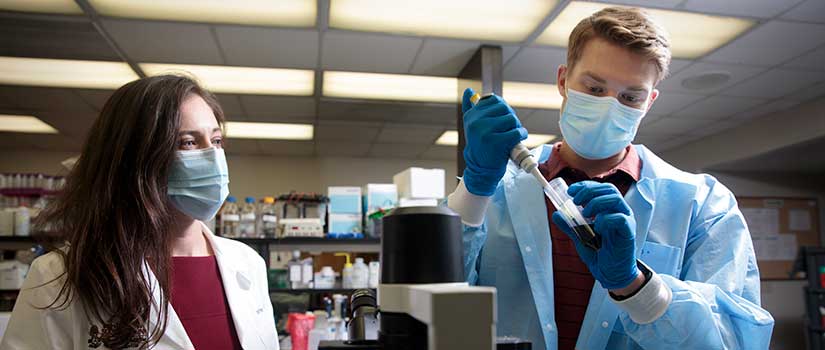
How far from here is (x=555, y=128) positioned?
19.5 feet

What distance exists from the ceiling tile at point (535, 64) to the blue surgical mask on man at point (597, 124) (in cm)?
266

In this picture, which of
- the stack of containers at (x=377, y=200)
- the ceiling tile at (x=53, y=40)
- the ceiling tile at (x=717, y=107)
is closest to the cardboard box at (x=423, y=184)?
the stack of containers at (x=377, y=200)

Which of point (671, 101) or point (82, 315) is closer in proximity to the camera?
point (82, 315)

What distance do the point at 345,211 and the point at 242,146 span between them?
12.2 feet

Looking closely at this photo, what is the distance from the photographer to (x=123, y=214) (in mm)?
1023

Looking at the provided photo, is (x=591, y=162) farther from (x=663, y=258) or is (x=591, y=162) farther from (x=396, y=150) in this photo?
(x=396, y=150)

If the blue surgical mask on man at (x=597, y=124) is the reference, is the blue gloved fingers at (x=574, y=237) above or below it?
below

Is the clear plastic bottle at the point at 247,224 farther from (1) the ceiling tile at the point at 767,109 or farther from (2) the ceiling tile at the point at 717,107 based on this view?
(1) the ceiling tile at the point at 767,109

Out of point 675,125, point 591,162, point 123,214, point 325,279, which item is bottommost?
point 325,279

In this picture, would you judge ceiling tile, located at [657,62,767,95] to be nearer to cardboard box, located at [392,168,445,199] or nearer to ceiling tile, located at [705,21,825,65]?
ceiling tile, located at [705,21,825,65]

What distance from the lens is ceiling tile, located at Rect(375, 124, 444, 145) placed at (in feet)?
19.4

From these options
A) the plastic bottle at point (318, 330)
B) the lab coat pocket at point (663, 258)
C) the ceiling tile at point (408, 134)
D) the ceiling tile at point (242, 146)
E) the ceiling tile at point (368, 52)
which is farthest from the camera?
the ceiling tile at point (242, 146)

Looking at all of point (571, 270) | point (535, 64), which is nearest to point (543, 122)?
point (535, 64)

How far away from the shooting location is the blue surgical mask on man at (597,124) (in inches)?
38.5
